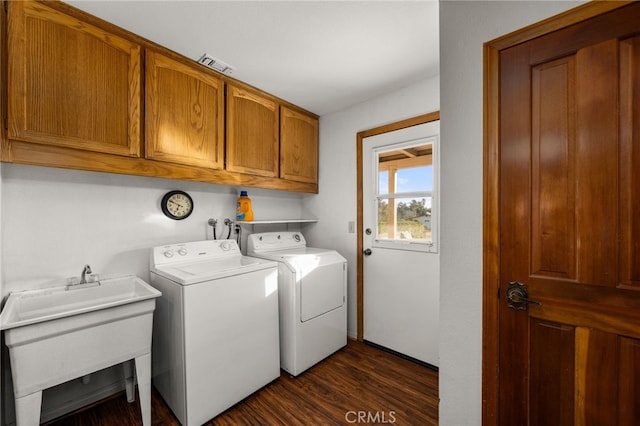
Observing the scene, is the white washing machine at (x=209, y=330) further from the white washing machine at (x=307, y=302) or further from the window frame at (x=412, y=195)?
the window frame at (x=412, y=195)

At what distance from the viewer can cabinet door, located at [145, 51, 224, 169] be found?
5.54ft

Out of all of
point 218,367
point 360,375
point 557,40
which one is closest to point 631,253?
point 557,40

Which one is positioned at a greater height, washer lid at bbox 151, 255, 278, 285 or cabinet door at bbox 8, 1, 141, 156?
cabinet door at bbox 8, 1, 141, 156

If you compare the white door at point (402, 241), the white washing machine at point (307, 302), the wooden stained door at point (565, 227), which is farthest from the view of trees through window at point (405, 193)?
Result: the wooden stained door at point (565, 227)

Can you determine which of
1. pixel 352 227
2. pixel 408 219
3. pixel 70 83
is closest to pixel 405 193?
pixel 408 219

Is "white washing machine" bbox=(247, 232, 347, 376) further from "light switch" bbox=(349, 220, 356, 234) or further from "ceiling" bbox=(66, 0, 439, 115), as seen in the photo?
"ceiling" bbox=(66, 0, 439, 115)

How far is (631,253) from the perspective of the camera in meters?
0.89

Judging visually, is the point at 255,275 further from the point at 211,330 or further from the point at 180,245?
the point at 180,245

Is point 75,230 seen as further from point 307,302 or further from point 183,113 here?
point 307,302

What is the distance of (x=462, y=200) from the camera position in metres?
1.20

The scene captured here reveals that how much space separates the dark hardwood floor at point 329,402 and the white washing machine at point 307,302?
165mm

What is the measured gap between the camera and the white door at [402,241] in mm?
2180

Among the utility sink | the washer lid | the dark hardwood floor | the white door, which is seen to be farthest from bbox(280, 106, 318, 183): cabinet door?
the dark hardwood floor

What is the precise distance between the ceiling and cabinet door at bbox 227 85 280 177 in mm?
158
